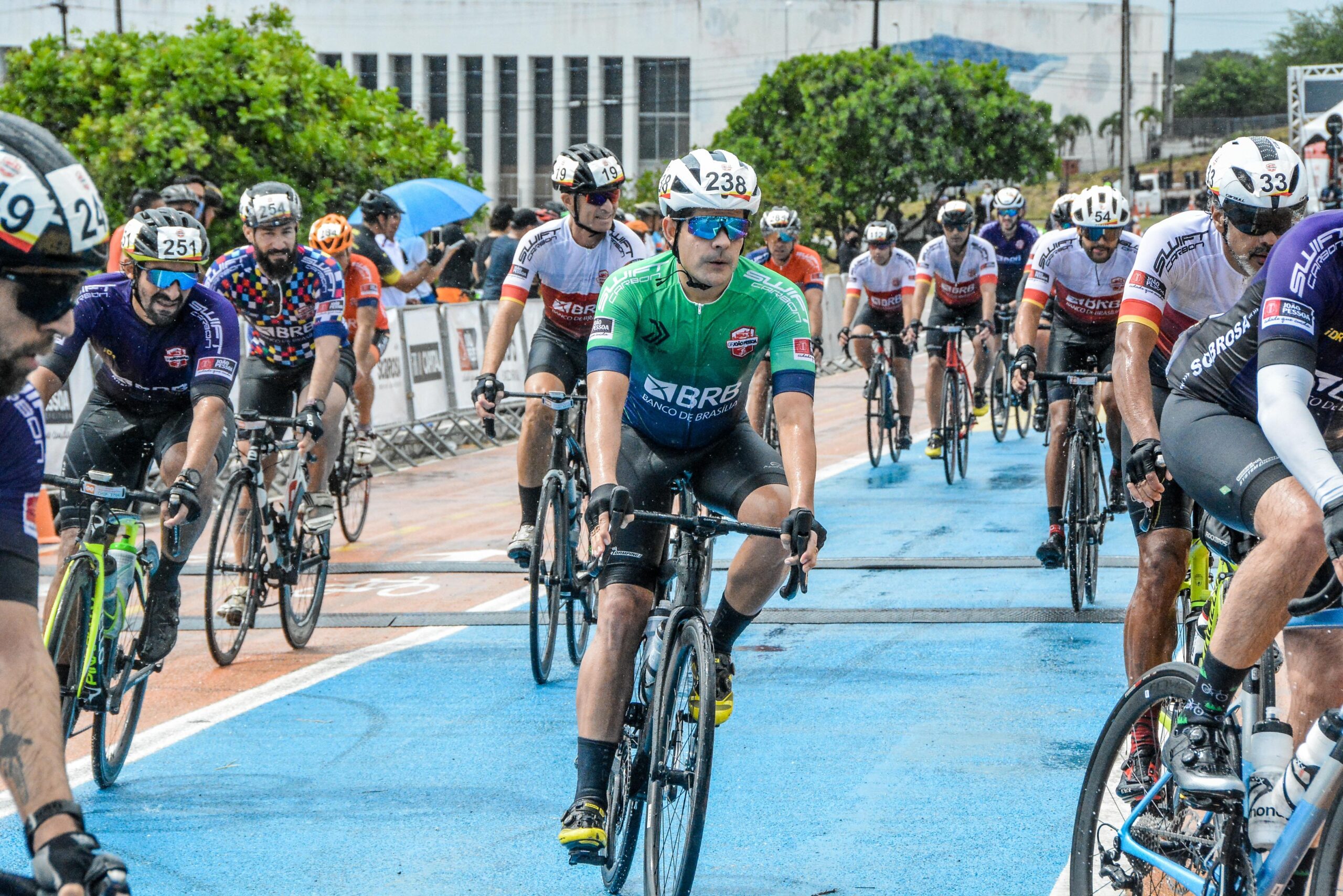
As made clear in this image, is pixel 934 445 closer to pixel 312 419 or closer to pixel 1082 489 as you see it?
pixel 1082 489

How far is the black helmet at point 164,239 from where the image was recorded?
6.33 metres

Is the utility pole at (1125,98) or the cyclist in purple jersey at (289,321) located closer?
the cyclist in purple jersey at (289,321)

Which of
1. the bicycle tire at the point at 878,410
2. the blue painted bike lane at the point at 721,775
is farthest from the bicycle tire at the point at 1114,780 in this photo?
the bicycle tire at the point at 878,410

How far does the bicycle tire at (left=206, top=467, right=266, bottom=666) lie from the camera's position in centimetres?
789

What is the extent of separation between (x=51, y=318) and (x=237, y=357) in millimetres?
4180

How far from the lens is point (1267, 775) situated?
11.5 feet

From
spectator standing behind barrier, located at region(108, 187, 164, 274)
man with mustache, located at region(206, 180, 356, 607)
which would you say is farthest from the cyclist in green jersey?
spectator standing behind barrier, located at region(108, 187, 164, 274)

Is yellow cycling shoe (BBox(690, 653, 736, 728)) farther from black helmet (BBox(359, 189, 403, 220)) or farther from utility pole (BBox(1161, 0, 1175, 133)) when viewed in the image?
utility pole (BBox(1161, 0, 1175, 133))

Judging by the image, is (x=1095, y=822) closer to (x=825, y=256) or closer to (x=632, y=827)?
(x=632, y=827)

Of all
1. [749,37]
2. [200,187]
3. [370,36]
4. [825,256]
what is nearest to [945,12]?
[749,37]

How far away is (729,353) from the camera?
5145 mm

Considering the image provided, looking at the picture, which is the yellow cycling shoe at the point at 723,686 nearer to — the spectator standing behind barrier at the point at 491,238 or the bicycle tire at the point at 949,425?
the bicycle tire at the point at 949,425

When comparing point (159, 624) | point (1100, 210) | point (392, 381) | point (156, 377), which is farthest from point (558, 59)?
point (159, 624)

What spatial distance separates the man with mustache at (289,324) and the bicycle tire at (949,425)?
254 inches
